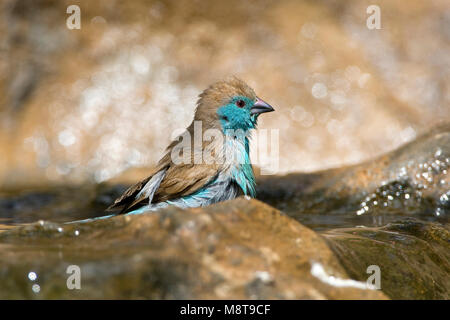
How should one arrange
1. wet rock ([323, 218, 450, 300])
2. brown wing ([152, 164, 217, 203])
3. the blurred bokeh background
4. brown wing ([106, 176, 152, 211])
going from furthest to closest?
the blurred bokeh background
brown wing ([106, 176, 152, 211])
brown wing ([152, 164, 217, 203])
wet rock ([323, 218, 450, 300])

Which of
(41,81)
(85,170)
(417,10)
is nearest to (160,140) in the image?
(85,170)

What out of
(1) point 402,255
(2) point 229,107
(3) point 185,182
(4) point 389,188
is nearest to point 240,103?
(2) point 229,107

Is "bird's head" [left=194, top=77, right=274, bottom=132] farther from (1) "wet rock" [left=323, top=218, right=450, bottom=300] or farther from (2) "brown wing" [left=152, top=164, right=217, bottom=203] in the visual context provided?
(1) "wet rock" [left=323, top=218, right=450, bottom=300]

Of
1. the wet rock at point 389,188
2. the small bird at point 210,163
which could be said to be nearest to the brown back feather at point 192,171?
the small bird at point 210,163

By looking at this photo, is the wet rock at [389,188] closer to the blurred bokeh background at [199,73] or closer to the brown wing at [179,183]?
the brown wing at [179,183]

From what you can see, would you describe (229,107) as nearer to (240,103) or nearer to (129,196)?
(240,103)

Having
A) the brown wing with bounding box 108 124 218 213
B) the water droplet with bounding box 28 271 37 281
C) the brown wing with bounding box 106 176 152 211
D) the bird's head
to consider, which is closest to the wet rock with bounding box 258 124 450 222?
the bird's head
